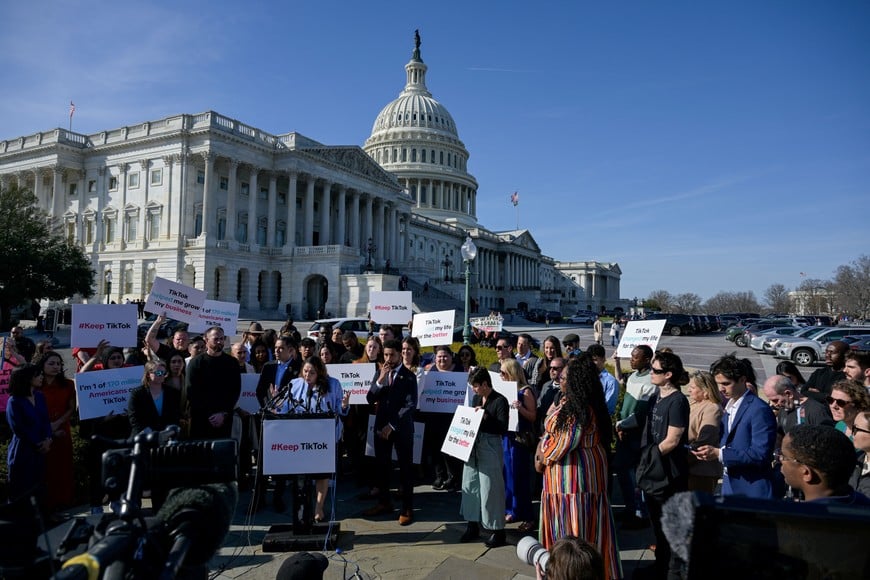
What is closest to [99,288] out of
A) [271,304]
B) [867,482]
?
[271,304]

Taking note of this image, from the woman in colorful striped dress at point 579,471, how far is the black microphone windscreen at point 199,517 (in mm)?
2975

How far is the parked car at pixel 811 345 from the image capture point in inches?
1071

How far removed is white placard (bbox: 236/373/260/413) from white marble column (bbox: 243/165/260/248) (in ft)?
155

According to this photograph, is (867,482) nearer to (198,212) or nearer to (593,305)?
(198,212)

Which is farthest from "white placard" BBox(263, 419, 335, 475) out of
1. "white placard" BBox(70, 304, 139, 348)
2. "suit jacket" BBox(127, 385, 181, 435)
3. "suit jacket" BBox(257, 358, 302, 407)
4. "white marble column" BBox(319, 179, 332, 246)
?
"white marble column" BBox(319, 179, 332, 246)

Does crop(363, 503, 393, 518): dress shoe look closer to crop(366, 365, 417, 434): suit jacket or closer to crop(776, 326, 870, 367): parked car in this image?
crop(366, 365, 417, 434): suit jacket

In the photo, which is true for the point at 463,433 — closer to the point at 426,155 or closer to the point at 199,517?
the point at 199,517

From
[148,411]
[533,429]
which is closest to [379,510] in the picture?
[533,429]

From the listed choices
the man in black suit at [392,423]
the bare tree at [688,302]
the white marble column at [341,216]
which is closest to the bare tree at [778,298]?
the bare tree at [688,302]

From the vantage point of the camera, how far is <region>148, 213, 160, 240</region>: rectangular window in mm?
52031

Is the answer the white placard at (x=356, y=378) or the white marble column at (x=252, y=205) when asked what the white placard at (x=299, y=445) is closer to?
the white placard at (x=356, y=378)

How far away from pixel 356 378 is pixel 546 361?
2.88 metres

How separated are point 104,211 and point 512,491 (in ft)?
194

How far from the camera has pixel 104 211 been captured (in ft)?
180
